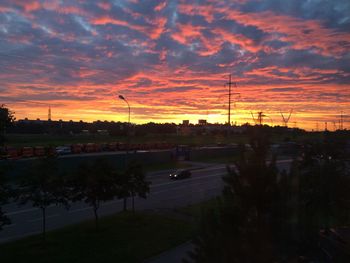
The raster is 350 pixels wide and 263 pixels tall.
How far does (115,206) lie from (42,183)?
11107 mm

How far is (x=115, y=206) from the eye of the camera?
2973 cm

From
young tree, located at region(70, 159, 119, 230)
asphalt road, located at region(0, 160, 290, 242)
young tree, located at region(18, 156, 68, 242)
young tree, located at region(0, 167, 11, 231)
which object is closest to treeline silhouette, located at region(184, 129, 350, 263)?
asphalt road, located at region(0, 160, 290, 242)

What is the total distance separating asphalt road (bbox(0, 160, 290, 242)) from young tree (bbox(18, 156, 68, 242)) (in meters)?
2.52

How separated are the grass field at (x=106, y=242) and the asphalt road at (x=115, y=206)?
1.93 metres

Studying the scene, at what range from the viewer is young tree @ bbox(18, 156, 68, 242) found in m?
19.0

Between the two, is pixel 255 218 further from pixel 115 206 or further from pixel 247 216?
pixel 115 206

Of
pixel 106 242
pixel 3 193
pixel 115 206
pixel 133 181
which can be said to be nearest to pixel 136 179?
pixel 133 181

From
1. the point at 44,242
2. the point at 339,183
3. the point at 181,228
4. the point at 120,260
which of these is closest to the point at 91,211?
the point at 181,228

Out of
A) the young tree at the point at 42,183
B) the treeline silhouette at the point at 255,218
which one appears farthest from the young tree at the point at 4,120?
the treeline silhouette at the point at 255,218

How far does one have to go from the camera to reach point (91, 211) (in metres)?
27.5

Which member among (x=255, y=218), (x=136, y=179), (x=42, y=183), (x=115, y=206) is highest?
(x=255, y=218)

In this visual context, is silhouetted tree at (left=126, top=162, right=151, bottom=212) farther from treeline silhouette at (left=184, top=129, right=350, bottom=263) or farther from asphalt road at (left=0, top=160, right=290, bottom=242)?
treeline silhouette at (left=184, top=129, right=350, bottom=263)

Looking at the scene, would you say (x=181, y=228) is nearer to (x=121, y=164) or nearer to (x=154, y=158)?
(x=121, y=164)

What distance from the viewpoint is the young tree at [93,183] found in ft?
70.2
